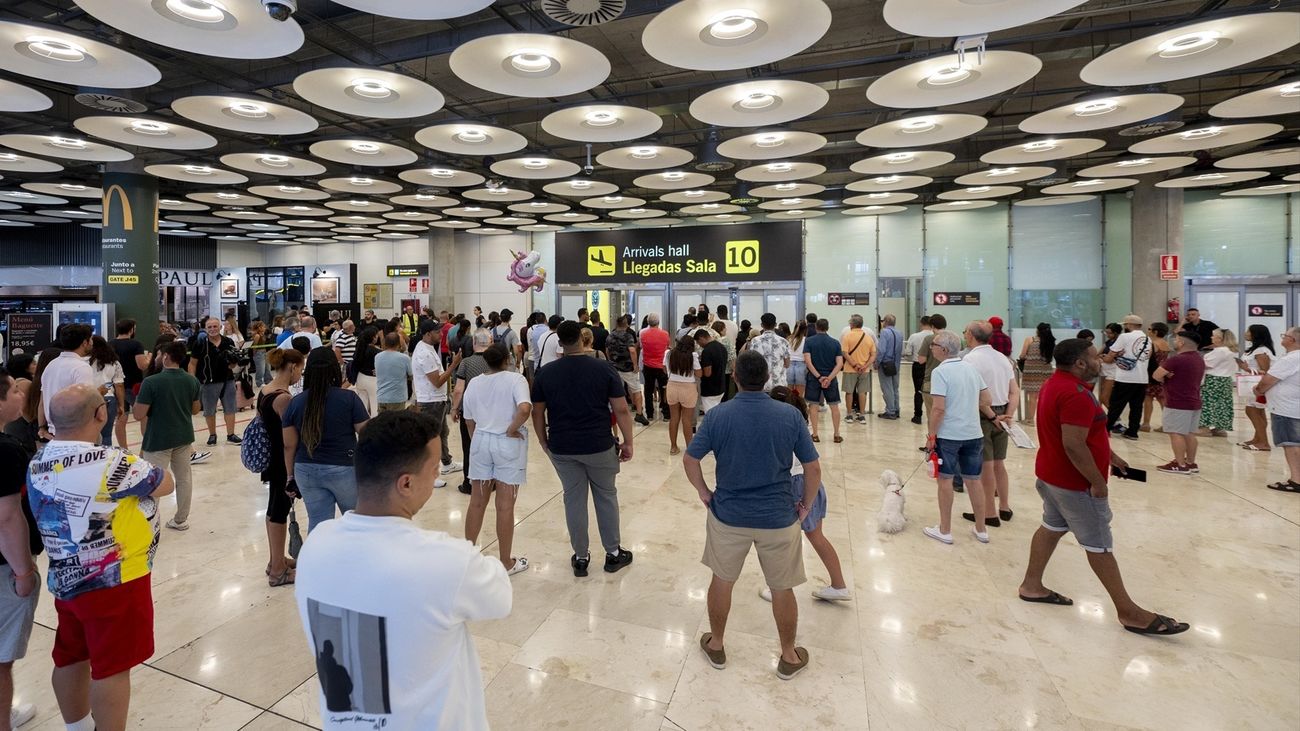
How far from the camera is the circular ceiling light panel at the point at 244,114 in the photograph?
6613 millimetres

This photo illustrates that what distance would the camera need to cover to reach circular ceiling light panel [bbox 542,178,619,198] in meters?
11.7

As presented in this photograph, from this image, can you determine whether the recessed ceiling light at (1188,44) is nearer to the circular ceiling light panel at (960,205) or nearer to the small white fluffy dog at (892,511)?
the small white fluffy dog at (892,511)

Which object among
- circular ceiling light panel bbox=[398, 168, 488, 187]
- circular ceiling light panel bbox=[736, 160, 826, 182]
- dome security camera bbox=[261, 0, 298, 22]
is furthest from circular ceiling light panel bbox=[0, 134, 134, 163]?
circular ceiling light panel bbox=[736, 160, 826, 182]

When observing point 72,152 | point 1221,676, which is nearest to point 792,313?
point 1221,676

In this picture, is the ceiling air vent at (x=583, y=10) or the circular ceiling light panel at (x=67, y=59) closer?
the ceiling air vent at (x=583, y=10)

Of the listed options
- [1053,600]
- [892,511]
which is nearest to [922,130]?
[892,511]

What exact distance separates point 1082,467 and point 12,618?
4.82 m

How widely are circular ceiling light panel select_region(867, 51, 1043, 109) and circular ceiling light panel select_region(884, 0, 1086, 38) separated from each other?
32.7 inches

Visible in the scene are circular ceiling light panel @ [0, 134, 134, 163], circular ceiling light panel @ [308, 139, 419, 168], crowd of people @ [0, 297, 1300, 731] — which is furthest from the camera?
circular ceiling light panel @ [308, 139, 419, 168]

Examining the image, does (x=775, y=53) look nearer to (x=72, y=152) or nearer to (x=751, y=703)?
(x=751, y=703)

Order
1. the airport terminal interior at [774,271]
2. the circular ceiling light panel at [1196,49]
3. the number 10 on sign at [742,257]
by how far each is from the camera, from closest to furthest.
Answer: the airport terminal interior at [774,271] → the circular ceiling light panel at [1196,49] → the number 10 on sign at [742,257]

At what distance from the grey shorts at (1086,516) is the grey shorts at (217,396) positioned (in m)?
8.93

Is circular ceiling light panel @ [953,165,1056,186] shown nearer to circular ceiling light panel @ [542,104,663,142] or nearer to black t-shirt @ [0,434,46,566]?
circular ceiling light panel @ [542,104,663,142]

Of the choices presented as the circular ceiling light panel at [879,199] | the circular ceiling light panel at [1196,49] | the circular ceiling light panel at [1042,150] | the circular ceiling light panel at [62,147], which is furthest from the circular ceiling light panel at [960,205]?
the circular ceiling light panel at [62,147]
